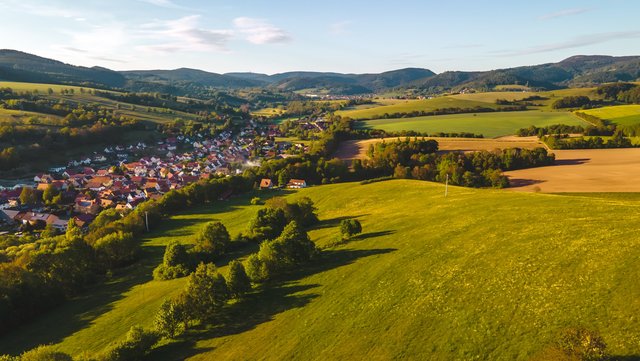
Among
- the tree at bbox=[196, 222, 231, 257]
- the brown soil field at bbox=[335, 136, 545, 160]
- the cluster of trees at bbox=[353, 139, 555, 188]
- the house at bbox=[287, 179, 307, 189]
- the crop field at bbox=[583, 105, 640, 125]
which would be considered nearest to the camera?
the tree at bbox=[196, 222, 231, 257]

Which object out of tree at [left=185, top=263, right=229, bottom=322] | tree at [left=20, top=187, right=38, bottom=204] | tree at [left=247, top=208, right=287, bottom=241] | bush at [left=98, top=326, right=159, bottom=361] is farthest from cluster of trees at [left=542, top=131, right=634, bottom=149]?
tree at [left=20, top=187, right=38, bottom=204]

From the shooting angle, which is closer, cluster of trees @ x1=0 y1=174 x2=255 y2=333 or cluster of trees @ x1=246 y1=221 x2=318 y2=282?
cluster of trees @ x1=246 y1=221 x2=318 y2=282

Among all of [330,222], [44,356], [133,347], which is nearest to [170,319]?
[133,347]

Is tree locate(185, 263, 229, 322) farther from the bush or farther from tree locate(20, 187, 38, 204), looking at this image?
tree locate(20, 187, 38, 204)

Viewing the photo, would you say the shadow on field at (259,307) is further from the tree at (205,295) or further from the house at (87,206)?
the house at (87,206)

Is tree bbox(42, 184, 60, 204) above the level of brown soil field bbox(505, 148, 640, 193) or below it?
below

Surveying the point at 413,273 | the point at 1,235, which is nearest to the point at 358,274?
the point at 413,273

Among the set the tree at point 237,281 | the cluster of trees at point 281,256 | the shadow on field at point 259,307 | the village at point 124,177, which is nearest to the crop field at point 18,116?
the village at point 124,177

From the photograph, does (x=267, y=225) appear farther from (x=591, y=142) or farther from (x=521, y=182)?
(x=591, y=142)
